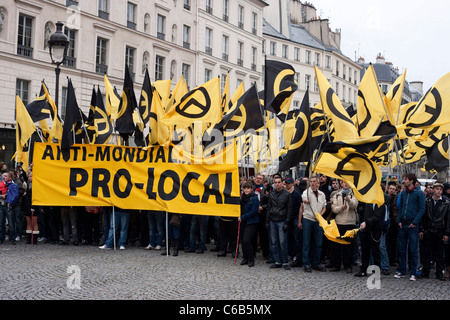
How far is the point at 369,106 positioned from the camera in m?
9.96

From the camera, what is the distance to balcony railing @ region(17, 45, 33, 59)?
26.9 meters

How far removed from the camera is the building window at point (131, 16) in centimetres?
3400

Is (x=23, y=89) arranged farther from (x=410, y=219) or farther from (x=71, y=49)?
(x=410, y=219)

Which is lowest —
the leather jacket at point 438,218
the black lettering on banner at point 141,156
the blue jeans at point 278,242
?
the blue jeans at point 278,242

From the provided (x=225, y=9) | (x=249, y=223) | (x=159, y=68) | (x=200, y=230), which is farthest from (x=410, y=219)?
(x=225, y=9)

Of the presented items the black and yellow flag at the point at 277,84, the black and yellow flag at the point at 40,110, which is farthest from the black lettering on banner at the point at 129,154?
the black and yellow flag at the point at 277,84

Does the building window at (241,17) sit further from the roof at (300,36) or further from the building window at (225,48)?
the roof at (300,36)

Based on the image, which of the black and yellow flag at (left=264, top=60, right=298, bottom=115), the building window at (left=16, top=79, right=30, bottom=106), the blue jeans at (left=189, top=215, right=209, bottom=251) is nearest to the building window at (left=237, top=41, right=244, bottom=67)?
the building window at (left=16, top=79, right=30, bottom=106)

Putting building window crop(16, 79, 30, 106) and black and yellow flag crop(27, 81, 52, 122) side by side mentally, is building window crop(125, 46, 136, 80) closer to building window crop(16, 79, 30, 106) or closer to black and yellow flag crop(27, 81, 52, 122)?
building window crop(16, 79, 30, 106)

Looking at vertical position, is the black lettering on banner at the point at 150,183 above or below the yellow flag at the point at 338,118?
below

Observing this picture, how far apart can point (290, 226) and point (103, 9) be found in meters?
25.2

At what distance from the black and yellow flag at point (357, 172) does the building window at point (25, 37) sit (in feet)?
74.3

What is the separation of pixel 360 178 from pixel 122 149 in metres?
5.91
